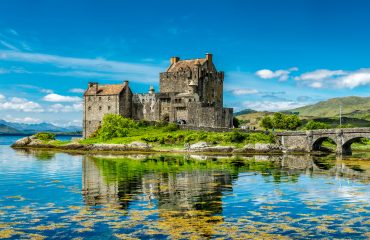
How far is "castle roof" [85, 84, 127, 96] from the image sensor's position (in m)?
110

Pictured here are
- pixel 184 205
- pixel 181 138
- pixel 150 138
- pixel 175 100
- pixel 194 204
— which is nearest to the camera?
pixel 184 205

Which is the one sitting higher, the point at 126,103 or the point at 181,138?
the point at 126,103

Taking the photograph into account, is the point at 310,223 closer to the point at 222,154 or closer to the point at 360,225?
the point at 360,225

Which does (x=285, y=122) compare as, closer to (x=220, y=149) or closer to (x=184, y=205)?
(x=220, y=149)

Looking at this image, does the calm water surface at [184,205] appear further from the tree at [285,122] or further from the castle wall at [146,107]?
Result: the tree at [285,122]

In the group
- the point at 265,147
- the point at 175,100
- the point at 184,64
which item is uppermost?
the point at 184,64

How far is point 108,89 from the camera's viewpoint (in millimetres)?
112250

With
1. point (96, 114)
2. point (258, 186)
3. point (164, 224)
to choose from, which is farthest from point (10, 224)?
point (96, 114)

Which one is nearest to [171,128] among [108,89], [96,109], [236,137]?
[236,137]

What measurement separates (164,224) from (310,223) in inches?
292

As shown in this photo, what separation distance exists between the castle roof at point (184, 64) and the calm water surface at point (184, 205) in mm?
62454

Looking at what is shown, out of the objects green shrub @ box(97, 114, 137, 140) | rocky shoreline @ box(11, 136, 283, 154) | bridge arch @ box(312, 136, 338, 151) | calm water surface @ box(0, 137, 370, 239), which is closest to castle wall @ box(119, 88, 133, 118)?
green shrub @ box(97, 114, 137, 140)

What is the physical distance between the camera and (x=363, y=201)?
3189 cm

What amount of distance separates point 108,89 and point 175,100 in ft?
54.7
